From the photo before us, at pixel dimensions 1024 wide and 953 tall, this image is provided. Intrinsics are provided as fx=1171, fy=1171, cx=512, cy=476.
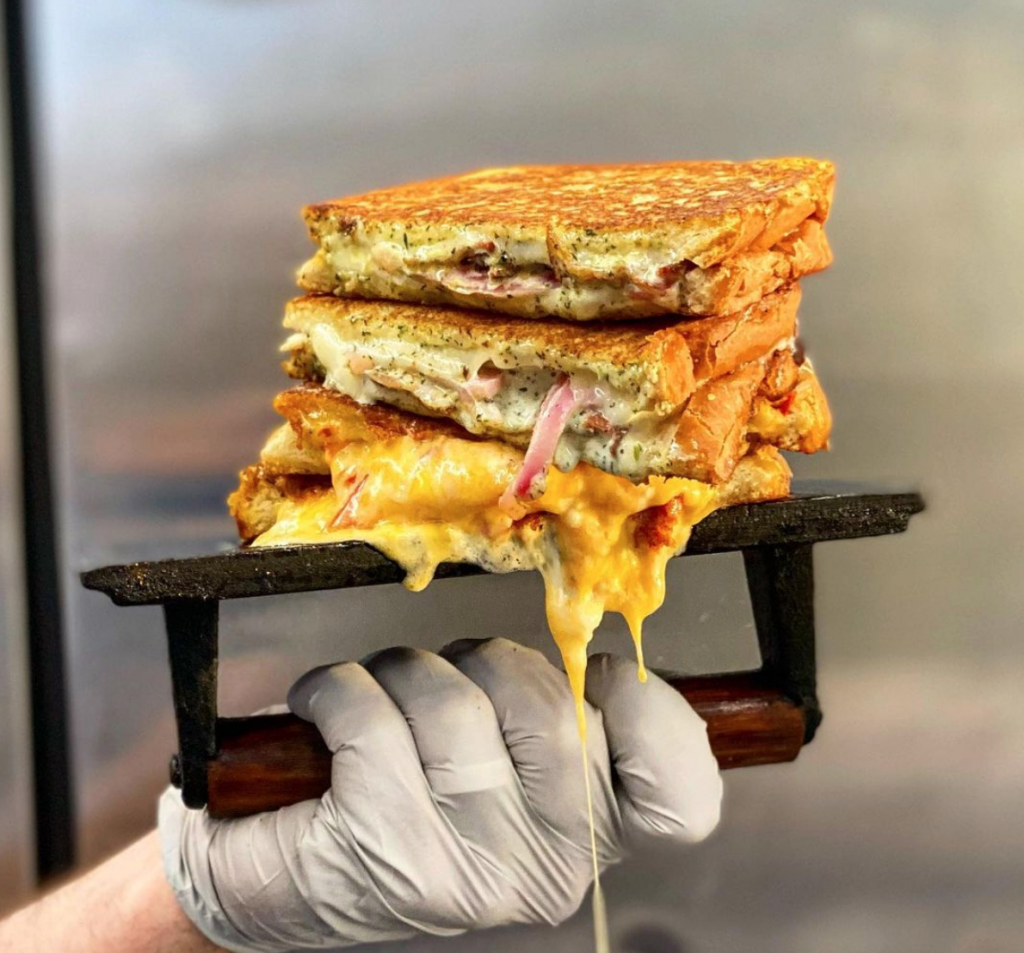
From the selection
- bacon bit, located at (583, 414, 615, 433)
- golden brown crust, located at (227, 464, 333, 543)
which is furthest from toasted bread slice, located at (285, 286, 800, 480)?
golden brown crust, located at (227, 464, 333, 543)

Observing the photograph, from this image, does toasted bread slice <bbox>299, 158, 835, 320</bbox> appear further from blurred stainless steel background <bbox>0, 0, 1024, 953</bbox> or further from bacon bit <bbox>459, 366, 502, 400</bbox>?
blurred stainless steel background <bbox>0, 0, 1024, 953</bbox>

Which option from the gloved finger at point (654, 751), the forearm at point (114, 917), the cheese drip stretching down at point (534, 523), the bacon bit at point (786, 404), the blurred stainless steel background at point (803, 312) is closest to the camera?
the cheese drip stretching down at point (534, 523)

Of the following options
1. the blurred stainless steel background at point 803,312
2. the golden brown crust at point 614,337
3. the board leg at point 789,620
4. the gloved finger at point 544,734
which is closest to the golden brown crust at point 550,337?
the golden brown crust at point 614,337

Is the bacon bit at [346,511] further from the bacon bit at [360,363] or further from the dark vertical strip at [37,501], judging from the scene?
the dark vertical strip at [37,501]

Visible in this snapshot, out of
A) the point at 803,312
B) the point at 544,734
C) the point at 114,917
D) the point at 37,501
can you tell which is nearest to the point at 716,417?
the point at 544,734

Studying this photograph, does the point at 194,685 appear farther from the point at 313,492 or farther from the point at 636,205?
the point at 636,205

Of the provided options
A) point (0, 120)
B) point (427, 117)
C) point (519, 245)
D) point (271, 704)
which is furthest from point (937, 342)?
point (0, 120)

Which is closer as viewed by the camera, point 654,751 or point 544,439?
point 544,439

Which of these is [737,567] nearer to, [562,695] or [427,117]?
[562,695]
